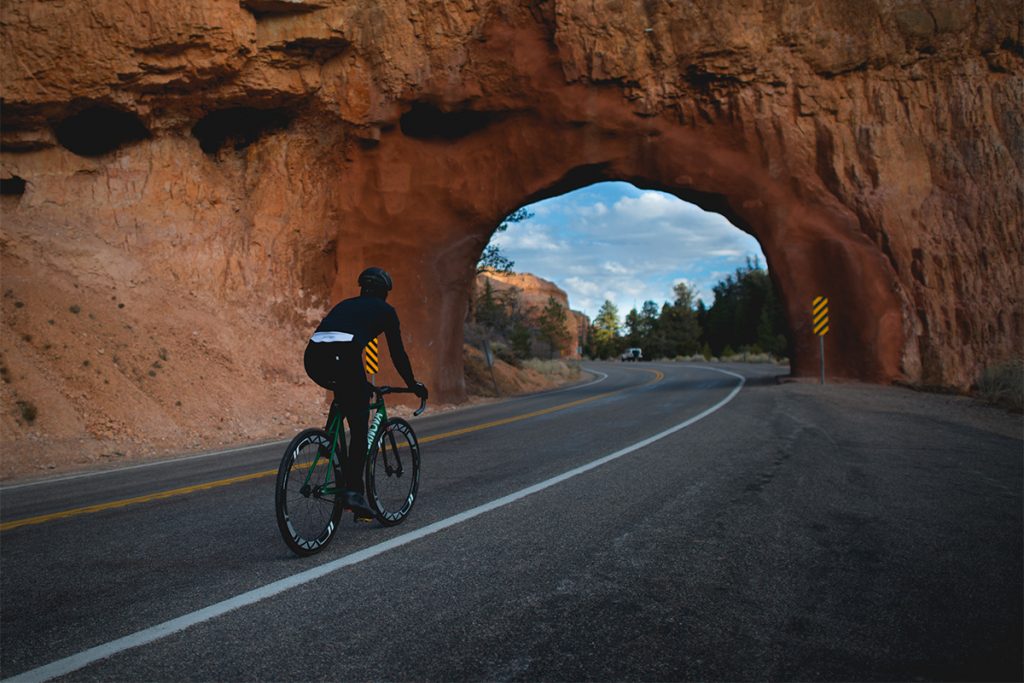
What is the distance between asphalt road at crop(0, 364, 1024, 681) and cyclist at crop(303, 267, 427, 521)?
0.41 m

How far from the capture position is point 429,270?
21406 mm

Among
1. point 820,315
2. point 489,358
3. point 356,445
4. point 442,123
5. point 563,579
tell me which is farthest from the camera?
point 489,358

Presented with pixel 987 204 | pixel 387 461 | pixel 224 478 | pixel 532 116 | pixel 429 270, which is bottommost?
pixel 224 478

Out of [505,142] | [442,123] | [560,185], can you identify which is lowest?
[560,185]

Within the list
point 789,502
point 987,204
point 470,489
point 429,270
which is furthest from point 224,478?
point 987,204

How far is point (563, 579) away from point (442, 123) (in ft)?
66.5

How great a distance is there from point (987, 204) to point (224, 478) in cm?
2227

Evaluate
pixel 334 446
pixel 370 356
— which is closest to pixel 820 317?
pixel 370 356

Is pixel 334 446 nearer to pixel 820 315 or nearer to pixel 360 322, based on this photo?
pixel 360 322

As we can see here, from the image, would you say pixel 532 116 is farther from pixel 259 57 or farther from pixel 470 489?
pixel 470 489

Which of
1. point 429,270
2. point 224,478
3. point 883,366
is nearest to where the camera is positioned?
point 224,478

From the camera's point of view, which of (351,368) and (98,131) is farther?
(98,131)

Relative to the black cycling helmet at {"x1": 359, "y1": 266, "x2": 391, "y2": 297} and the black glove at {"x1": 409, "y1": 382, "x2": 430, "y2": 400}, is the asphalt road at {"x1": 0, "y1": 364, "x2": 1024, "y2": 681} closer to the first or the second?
the black glove at {"x1": 409, "y1": 382, "x2": 430, "y2": 400}

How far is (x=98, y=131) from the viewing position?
1931 centimetres
